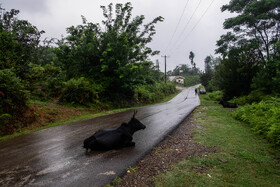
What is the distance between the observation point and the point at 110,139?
4.38m

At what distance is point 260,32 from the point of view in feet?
54.4

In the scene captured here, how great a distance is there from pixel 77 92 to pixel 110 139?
971 centimetres

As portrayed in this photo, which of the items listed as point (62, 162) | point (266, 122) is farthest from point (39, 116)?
A: point (266, 122)

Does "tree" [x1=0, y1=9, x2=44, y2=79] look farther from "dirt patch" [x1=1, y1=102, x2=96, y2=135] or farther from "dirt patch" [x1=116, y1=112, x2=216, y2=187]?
"dirt patch" [x1=116, y1=112, x2=216, y2=187]

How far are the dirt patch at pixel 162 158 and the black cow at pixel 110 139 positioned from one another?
0.89 m

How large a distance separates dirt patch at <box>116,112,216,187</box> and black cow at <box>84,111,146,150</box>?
2.93ft

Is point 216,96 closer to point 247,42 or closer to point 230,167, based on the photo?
point 247,42

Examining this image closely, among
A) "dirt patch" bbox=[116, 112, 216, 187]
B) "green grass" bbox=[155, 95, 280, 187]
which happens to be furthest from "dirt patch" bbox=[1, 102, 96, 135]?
"green grass" bbox=[155, 95, 280, 187]

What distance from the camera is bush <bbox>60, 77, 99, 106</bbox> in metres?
12.5

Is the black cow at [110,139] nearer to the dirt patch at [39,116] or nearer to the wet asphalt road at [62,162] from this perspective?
the wet asphalt road at [62,162]

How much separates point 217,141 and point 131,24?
16625 mm

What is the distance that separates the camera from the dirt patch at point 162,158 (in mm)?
3166

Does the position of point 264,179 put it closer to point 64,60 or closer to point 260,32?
point 64,60

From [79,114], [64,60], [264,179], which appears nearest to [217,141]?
[264,179]
